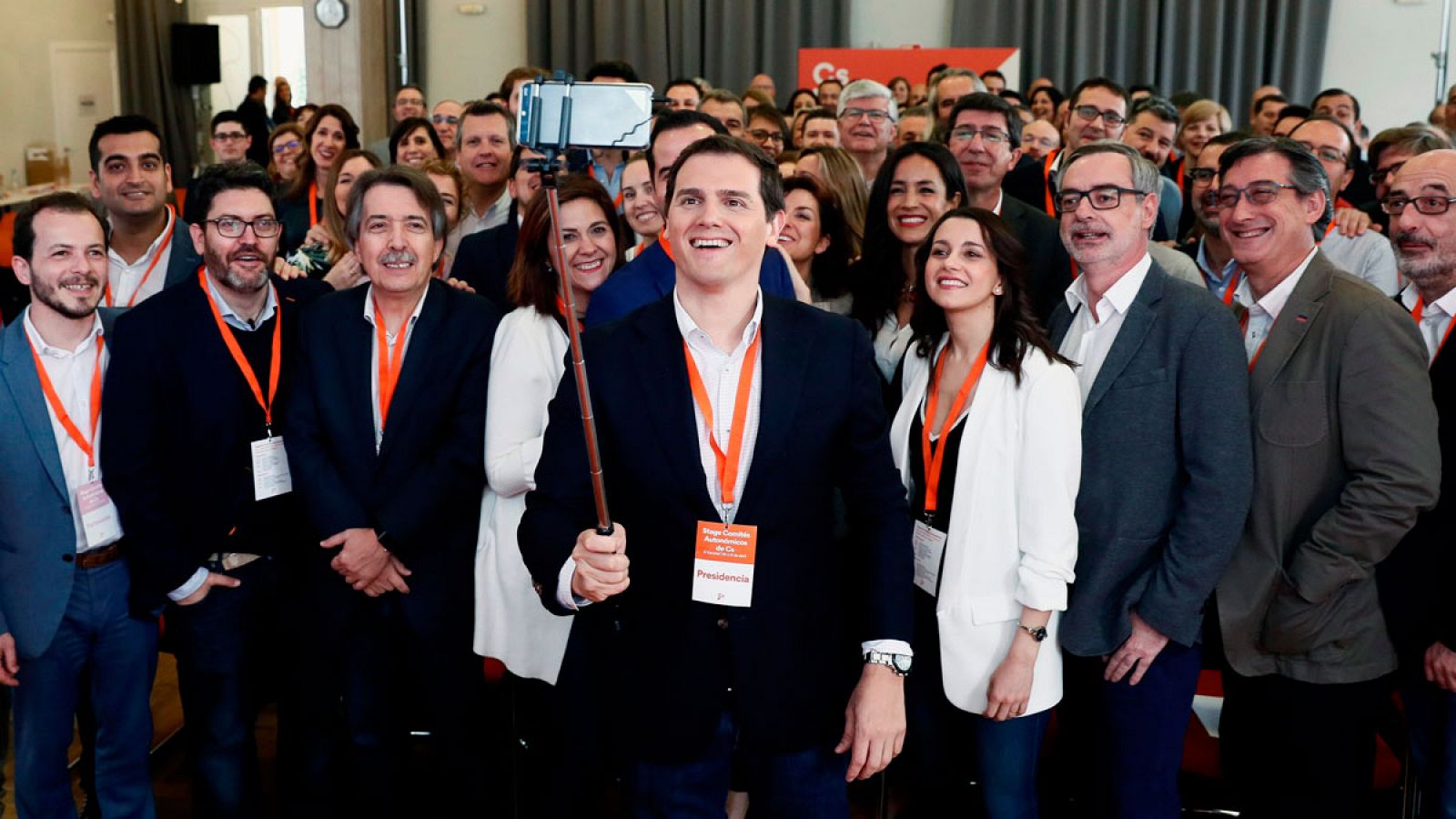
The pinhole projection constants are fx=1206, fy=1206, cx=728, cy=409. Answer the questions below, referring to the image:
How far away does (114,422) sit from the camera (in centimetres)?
266

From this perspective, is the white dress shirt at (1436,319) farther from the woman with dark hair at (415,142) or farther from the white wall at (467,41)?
the white wall at (467,41)

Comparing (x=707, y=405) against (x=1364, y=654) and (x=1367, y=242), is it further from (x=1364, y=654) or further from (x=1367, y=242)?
(x=1367, y=242)

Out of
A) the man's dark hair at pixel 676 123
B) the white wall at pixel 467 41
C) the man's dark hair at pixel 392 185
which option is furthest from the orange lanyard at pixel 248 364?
the white wall at pixel 467 41

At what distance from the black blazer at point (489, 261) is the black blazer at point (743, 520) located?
5.41 feet

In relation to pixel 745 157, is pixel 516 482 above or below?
below

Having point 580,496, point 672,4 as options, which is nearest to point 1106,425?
point 580,496

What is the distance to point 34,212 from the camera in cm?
279

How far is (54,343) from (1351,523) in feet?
9.14

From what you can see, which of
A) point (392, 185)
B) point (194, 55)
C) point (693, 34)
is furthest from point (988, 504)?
A: point (194, 55)

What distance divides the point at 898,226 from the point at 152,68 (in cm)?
1187

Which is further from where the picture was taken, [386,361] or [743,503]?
[386,361]

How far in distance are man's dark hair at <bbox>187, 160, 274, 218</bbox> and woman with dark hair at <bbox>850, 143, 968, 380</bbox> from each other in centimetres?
158

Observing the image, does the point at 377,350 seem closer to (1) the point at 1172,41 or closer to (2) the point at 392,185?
(2) the point at 392,185

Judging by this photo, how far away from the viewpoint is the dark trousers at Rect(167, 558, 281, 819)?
2816 millimetres
